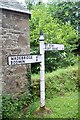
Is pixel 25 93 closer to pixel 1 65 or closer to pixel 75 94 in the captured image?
pixel 1 65

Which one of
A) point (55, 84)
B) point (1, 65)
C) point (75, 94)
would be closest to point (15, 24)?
point (1, 65)

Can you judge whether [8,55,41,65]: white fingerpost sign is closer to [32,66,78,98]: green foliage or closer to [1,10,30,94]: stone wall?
[1,10,30,94]: stone wall

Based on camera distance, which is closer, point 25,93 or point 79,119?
point 79,119

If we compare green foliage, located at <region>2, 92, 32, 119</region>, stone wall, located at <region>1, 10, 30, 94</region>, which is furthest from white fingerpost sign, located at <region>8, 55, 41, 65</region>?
green foliage, located at <region>2, 92, 32, 119</region>

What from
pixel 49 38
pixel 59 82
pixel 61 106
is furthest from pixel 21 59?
pixel 49 38

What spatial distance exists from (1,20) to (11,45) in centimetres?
83

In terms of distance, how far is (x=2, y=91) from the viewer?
7309 millimetres

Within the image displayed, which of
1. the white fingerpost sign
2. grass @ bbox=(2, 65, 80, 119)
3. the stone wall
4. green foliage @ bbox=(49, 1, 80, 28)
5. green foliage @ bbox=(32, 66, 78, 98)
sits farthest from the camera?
green foliage @ bbox=(49, 1, 80, 28)

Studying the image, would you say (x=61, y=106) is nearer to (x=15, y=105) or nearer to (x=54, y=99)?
(x=54, y=99)

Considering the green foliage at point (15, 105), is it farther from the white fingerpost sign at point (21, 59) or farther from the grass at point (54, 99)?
the white fingerpost sign at point (21, 59)

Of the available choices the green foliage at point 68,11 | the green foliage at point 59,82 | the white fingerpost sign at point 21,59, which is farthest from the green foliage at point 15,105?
the green foliage at point 68,11

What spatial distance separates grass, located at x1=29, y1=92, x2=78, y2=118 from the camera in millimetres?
7007

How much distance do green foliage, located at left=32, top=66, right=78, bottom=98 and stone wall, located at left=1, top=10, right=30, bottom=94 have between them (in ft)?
1.62

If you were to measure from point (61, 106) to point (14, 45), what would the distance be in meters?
2.32
